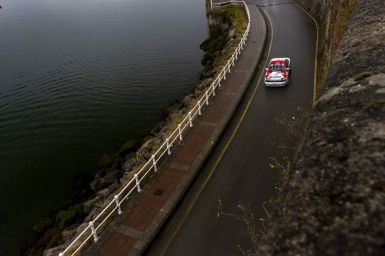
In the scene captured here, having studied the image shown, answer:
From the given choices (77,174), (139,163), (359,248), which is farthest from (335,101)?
(77,174)

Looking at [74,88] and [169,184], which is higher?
[169,184]

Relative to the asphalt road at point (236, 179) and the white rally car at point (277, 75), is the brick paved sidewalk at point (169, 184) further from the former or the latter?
the white rally car at point (277, 75)

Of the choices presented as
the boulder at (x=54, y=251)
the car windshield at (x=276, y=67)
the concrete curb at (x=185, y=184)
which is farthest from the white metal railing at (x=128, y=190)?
the car windshield at (x=276, y=67)

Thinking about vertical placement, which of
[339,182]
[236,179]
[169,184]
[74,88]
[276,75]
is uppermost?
[339,182]

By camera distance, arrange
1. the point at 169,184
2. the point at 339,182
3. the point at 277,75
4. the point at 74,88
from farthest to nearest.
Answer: the point at 74,88
the point at 277,75
the point at 169,184
the point at 339,182

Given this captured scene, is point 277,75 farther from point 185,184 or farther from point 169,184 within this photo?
point 169,184

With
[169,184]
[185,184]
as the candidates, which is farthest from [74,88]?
[185,184]

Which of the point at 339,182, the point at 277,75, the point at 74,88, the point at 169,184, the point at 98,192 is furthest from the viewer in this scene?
the point at 74,88
